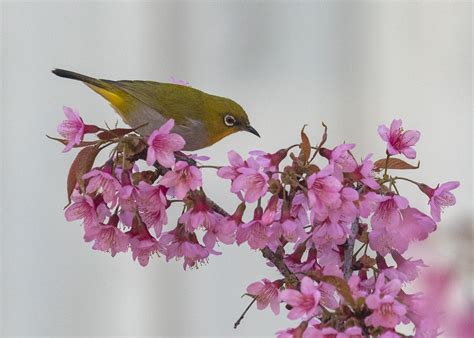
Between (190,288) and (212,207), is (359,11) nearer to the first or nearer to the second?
(190,288)

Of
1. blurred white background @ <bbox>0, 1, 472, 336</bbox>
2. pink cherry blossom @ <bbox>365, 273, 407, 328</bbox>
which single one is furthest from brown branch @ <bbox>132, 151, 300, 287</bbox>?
blurred white background @ <bbox>0, 1, 472, 336</bbox>

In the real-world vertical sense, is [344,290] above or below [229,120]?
below

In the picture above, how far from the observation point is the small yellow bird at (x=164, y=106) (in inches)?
36.7

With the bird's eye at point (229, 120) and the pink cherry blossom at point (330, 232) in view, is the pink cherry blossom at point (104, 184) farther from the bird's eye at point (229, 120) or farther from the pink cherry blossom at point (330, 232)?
the bird's eye at point (229, 120)

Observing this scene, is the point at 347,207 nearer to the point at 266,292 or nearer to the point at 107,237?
the point at 266,292

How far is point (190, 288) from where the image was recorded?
7.45ft

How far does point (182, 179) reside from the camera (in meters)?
0.67

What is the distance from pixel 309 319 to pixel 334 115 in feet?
5.63

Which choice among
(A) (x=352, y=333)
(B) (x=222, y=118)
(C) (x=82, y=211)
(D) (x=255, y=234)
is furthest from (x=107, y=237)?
(B) (x=222, y=118)

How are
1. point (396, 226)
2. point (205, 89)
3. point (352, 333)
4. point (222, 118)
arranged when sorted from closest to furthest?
1. point (352, 333)
2. point (396, 226)
3. point (222, 118)
4. point (205, 89)

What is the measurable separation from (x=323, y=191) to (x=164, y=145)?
0.48ft

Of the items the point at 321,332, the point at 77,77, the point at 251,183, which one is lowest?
the point at 321,332

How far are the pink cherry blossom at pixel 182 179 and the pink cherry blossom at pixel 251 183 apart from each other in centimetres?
3

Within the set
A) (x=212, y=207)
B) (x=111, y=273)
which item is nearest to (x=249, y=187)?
(x=212, y=207)
